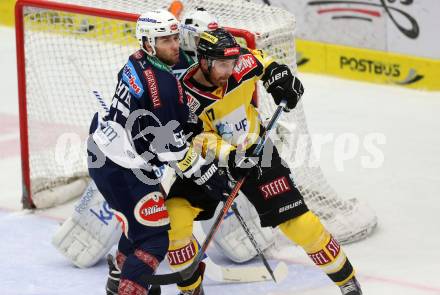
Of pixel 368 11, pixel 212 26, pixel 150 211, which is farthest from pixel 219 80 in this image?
pixel 368 11

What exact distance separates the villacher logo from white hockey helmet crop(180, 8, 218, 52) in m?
3.34

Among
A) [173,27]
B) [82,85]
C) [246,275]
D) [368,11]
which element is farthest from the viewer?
[368,11]

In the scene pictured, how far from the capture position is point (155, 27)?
4.98 metres

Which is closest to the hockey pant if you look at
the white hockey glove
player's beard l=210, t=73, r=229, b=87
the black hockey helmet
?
player's beard l=210, t=73, r=229, b=87

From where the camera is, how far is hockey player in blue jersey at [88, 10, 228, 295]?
16.2ft

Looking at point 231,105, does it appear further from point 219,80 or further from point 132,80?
point 132,80

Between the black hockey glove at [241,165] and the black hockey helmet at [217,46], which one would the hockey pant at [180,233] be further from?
the black hockey helmet at [217,46]

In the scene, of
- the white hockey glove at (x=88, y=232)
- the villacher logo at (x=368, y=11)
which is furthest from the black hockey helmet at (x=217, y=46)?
the villacher logo at (x=368, y=11)

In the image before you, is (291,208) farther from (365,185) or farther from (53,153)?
(53,153)

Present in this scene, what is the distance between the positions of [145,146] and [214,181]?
0.35 metres

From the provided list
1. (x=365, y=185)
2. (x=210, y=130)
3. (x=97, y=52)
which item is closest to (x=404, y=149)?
(x=365, y=185)

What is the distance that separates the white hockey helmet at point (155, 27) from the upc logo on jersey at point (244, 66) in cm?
36

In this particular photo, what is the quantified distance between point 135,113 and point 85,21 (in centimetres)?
217

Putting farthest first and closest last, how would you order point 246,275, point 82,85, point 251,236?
point 82,85 < point 246,275 < point 251,236
